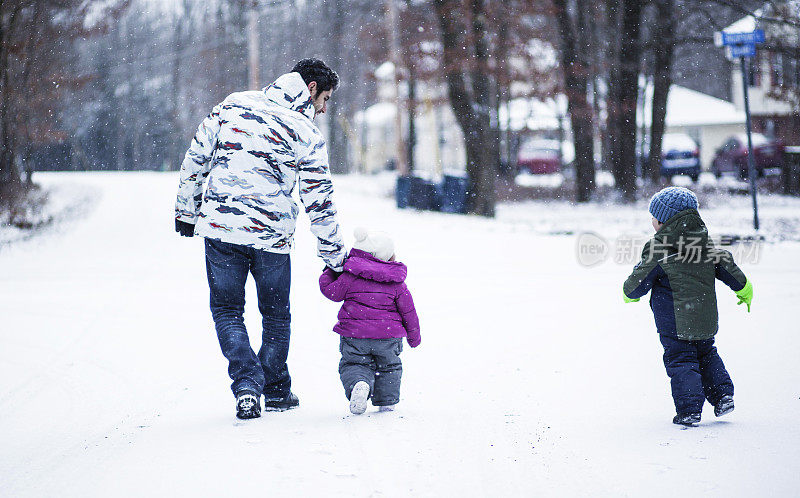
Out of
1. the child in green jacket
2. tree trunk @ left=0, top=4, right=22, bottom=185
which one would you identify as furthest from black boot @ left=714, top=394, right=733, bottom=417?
tree trunk @ left=0, top=4, right=22, bottom=185

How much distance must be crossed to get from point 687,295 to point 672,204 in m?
0.48

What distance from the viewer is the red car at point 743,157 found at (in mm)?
34250

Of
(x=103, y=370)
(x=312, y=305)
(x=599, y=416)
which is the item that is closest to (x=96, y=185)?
(x=312, y=305)

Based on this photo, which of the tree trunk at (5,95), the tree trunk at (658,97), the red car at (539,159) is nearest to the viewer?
the tree trunk at (5,95)

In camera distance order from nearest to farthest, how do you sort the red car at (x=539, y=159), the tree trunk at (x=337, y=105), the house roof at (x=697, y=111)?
the red car at (x=539, y=159), the tree trunk at (x=337, y=105), the house roof at (x=697, y=111)

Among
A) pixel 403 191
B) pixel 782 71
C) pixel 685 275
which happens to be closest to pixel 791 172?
pixel 782 71

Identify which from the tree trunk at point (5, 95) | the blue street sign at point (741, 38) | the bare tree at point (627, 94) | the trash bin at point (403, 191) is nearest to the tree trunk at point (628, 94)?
the bare tree at point (627, 94)

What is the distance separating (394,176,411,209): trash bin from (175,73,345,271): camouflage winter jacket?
17.6m

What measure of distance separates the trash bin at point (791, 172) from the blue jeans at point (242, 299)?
2090 cm

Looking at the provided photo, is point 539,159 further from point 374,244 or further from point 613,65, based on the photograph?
point 374,244

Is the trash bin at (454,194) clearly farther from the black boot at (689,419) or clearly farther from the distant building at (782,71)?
the black boot at (689,419)

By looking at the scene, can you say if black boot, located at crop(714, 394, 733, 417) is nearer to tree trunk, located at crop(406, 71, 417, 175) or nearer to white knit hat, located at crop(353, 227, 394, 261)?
white knit hat, located at crop(353, 227, 394, 261)

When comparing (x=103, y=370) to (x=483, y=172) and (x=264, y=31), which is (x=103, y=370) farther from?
(x=264, y=31)

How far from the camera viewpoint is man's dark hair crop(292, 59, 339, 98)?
15.7 feet
